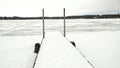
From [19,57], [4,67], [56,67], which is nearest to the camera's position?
[56,67]

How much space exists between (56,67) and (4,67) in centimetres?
224

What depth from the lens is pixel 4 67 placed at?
4707 millimetres

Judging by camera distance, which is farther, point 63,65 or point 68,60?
point 68,60

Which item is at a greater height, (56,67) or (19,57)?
(56,67)

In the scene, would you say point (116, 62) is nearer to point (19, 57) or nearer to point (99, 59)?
point (99, 59)

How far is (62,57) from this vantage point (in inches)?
149

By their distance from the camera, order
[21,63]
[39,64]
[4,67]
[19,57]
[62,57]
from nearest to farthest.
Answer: [39,64] → [62,57] → [4,67] → [21,63] → [19,57]

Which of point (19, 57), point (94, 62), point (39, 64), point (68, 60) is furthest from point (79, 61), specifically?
point (19, 57)

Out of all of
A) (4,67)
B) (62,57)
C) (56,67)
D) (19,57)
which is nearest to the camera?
(56,67)

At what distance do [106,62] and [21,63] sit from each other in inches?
103

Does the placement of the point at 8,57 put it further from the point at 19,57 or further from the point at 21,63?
the point at 21,63

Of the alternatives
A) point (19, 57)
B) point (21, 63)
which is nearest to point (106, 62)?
point (21, 63)

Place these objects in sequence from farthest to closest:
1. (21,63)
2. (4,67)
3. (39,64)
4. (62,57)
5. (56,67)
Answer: (21,63) < (4,67) < (62,57) < (39,64) < (56,67)

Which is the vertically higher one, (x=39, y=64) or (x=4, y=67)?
(x=39, y=64)
